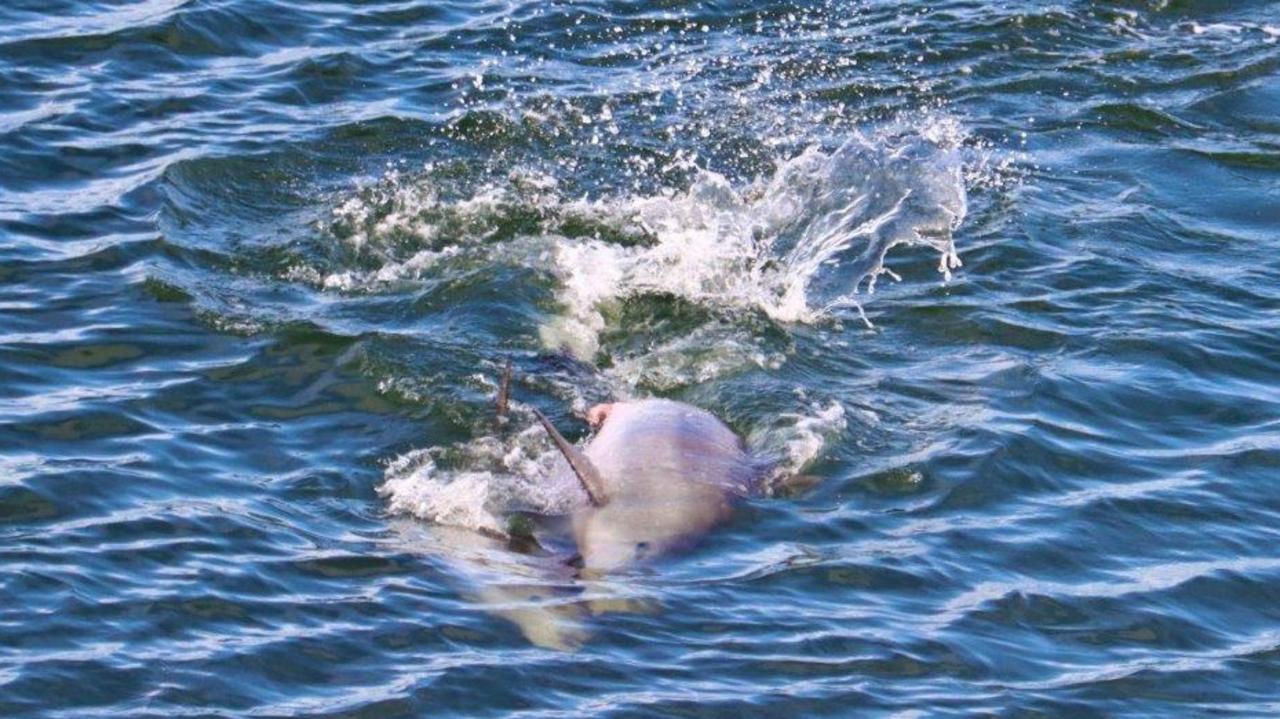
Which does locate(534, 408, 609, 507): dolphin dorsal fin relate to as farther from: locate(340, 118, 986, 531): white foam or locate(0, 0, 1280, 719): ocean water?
locate(340, 118, 986, 531): white foam

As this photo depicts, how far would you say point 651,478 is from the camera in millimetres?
9094

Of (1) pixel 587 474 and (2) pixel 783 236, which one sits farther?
(2) pixel 783 236

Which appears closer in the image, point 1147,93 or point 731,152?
point 731,152

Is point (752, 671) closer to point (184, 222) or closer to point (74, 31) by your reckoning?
point (184, 222)

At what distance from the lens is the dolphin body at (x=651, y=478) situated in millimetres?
8648

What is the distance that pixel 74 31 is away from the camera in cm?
1488

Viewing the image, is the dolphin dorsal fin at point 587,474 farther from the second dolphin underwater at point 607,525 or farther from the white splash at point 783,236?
the white splash at point 783,236

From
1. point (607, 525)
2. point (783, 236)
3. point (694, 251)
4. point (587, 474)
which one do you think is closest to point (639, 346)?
point (694, 251)

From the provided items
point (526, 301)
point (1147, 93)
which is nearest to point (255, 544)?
point (526, 301)

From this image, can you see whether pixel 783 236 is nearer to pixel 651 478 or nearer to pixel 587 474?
pixel 651 478

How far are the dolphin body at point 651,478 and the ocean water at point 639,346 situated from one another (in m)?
0.15

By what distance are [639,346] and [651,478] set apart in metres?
1.96

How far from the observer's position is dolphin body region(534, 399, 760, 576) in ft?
28.4

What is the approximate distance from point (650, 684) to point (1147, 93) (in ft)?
27.4
